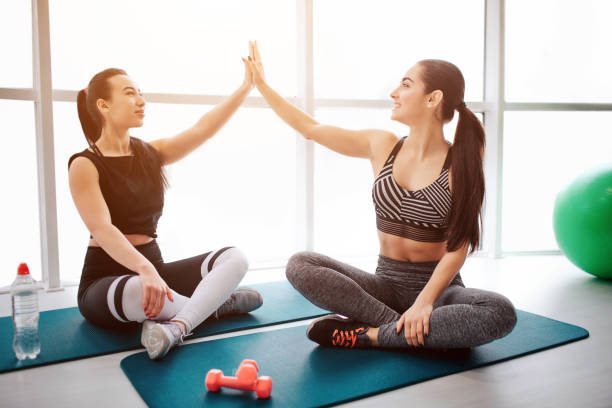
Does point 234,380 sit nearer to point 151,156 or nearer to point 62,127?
point 151,156

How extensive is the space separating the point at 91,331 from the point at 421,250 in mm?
1320

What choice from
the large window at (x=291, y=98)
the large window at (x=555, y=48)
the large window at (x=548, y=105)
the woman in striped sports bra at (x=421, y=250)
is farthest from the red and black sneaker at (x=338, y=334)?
the large window at (x=555, y=48)

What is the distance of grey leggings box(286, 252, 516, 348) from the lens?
4.92 feet

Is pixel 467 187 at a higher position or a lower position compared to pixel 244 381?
higher

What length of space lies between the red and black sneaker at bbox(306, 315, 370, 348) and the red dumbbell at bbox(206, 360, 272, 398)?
1.20 ft

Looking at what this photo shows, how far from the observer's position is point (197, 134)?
83.8 inches

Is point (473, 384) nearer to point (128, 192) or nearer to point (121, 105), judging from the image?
point (128, 192)

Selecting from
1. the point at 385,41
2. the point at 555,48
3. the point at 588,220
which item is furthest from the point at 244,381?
the point at 555,48

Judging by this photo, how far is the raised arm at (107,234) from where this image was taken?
5.32 ft

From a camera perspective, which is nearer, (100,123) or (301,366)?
(301,366)

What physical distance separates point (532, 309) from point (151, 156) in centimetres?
181

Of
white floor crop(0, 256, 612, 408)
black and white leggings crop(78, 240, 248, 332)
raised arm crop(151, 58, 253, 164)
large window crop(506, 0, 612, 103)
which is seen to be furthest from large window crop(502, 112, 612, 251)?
black and white leggings crop(78, 240, 248, 332)

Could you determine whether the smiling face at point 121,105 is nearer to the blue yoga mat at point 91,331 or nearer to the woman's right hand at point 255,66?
the woman's right hand at point 255,66

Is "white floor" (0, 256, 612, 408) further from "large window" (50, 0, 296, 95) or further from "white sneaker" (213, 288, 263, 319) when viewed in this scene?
"large window" (50, 0, 296, 95)
